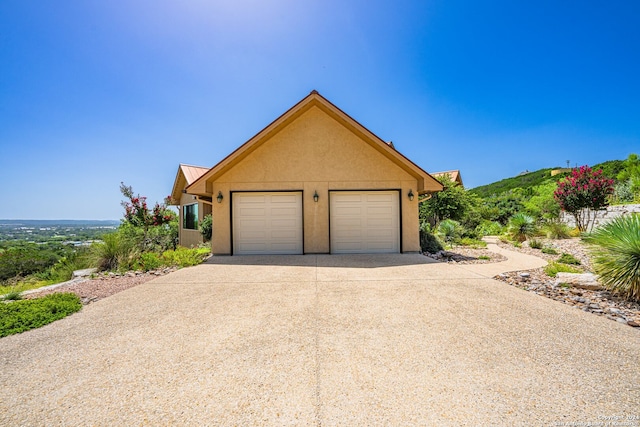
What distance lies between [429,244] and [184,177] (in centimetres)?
1503

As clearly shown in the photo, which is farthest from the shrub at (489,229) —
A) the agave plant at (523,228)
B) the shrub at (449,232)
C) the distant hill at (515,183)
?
the distant hill at (515,183)

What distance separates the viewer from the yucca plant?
4828 mm

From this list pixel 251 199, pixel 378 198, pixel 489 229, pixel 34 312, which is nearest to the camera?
pixel 34 312

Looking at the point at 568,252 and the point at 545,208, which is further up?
the point at 545,208

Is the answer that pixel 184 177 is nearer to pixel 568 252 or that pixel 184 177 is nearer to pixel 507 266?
pixel 507 266

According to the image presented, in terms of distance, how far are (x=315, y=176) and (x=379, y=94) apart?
23.0 ft

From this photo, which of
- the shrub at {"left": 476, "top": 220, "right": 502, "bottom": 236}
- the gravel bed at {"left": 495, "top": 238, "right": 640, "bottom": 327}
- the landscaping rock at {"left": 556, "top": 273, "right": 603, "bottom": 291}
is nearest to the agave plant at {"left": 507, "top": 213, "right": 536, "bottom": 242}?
the shrub at {"left": 476, "top": 220, "right": 502, "bottom": 236}

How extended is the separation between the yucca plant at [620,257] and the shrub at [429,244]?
596 centimetres

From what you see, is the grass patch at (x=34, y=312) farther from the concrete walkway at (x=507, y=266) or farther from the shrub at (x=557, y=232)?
the shrub at (x=557, y=232)

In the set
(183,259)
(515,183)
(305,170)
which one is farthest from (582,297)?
(515,183)

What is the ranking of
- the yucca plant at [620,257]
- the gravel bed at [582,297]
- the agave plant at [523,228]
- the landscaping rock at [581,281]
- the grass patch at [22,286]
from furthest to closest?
the agave plant at [523,228]
the grass patch at [22,286]
the landscaping rock at [581,281]
the yucca plant at [620,257]
the gravel bed at [582,297]

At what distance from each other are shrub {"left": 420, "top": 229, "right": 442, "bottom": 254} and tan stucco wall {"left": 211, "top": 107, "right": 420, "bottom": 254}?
428cm

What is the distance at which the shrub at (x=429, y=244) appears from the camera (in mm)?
11633

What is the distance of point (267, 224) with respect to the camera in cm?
1068
